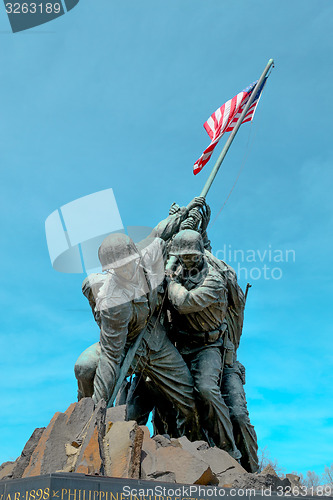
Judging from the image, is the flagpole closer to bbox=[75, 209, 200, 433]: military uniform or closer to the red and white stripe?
the red and white stripe

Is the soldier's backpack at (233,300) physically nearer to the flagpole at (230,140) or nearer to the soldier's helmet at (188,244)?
the soldier's helmet at (188,244)

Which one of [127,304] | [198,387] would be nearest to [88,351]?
[127,304]

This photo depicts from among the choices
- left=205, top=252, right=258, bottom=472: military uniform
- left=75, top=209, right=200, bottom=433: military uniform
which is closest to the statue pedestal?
left=75, top=209, right=200, bottom=433: military uniform

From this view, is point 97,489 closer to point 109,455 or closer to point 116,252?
point 109,455

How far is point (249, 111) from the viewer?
38.8 feet

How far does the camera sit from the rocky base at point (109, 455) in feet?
16.1

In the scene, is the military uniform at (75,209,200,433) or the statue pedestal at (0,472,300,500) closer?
the statue pedestal at (0,472,300,500)

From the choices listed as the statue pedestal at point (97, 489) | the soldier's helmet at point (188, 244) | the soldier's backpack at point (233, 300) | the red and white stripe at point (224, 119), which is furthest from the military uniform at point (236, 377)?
the red and white stripe at point (224, 119)

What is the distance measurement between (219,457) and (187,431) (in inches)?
57.1

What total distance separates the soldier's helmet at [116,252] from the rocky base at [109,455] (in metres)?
1.64

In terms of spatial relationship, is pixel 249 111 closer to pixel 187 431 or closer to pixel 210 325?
pixel 210 325

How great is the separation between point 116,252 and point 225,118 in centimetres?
567

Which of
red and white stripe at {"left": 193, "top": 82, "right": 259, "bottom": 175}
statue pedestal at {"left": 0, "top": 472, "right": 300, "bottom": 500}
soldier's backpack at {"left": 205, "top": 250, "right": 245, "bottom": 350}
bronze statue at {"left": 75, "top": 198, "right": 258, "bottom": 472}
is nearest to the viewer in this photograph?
statue pedestal at {"left": 0, "top": 472, "right": 300, "bottom": 500}

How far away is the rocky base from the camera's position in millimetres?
4898
